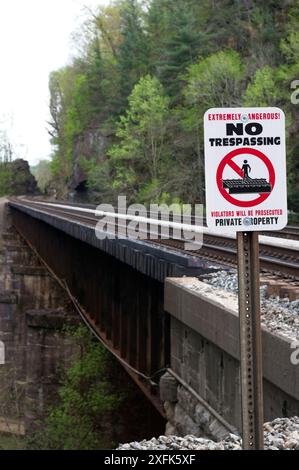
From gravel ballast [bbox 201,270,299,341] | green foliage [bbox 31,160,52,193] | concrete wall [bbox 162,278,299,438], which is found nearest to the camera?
concrete wall [bbox 162,278,299,438]

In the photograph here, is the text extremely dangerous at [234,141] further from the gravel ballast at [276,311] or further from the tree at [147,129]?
the tree at [147,129]

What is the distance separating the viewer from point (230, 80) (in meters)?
37.8

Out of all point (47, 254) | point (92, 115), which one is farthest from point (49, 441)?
point (92, 115)

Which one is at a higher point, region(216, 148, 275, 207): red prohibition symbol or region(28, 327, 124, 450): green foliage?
region(216, 148, 275, 207): red prohibition symbol

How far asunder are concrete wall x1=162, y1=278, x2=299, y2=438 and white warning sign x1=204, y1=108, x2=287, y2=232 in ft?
6.87

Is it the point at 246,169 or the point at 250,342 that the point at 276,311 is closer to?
the point at 250,342

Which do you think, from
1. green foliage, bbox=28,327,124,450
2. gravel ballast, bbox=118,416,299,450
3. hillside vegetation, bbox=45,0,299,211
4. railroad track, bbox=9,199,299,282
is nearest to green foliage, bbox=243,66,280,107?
hillside vegetation, bbox=45,0,299,211

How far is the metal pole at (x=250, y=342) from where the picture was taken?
307 cm

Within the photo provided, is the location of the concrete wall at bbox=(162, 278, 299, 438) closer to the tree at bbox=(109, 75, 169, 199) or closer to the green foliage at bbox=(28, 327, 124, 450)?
the green foliage at bbox=(28, 327, 124, 450)

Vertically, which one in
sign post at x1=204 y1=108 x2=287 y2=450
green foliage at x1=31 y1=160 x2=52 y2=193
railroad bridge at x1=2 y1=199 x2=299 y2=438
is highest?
green foliage at x1=31 y1=160 x2=52 y2=193

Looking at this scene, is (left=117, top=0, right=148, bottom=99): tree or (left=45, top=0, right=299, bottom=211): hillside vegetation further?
(left=117, top=0, right=148, bottom=99): tree

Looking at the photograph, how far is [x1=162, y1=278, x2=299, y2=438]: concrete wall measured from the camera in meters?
5.17

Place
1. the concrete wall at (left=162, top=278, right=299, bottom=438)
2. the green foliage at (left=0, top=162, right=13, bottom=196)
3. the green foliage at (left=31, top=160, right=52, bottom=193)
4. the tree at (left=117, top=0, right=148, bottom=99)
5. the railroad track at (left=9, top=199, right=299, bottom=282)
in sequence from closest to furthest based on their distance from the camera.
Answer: the concrete wall at (left=162, top=278, right=299, bottom=438) < the railroad track at (left=9, top=199, right=299, bottom=282) < the tree at (left=117, top=0, right=148, bottom=99) < the green foliage at (left=0, top=162, right=13, bottom=196) < the green foliage at (left=31, top=160, right=52, bottom=193)

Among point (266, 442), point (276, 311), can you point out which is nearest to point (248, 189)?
point (266, 442)
